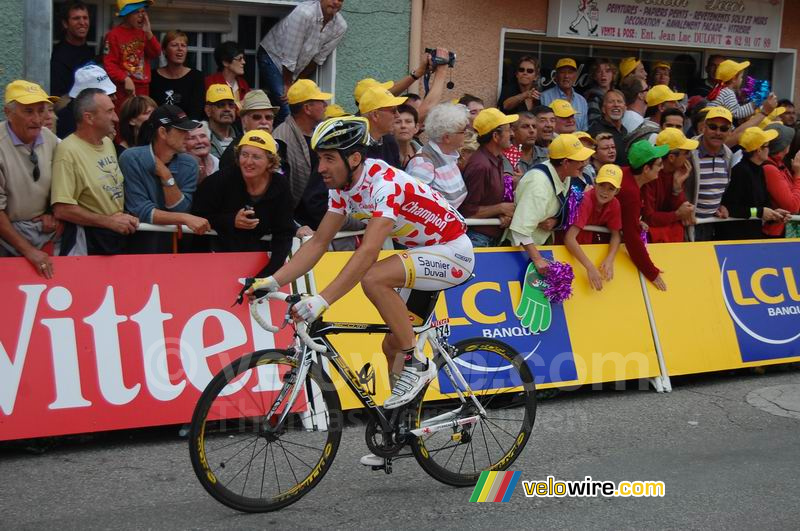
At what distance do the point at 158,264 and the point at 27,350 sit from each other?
99 cm

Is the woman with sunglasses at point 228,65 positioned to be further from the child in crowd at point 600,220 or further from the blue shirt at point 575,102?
the blue shirt at point 575,102

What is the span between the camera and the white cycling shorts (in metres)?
5.57

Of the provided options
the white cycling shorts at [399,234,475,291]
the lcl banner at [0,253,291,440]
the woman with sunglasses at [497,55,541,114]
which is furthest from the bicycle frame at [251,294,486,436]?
the woman with sunglasses at [497,55,541,114]

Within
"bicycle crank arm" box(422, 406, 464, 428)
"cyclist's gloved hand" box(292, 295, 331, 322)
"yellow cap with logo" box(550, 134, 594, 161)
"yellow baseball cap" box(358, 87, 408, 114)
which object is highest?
"yellow baseball cap" box(358, 87, 408, 114)

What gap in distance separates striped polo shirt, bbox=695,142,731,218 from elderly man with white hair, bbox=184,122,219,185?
4.51 metres

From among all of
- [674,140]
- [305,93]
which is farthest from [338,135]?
[674,140]

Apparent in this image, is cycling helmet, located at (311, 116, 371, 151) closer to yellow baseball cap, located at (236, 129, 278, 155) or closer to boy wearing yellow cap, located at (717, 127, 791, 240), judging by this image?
yellow baseball cap, located at (236, 129, 278, 155)

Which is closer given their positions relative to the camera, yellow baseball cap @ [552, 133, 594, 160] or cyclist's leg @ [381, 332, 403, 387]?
cyclist's leg @ [381, 332, 403, 387]

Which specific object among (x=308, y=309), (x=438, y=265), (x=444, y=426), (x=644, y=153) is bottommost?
(x=444, y=426)

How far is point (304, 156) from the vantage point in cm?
800

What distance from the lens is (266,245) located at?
740 centimetres

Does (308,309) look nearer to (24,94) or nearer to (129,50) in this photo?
(24,94)

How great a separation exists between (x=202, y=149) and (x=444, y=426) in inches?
129

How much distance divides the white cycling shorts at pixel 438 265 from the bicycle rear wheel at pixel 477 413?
1.45 feet
